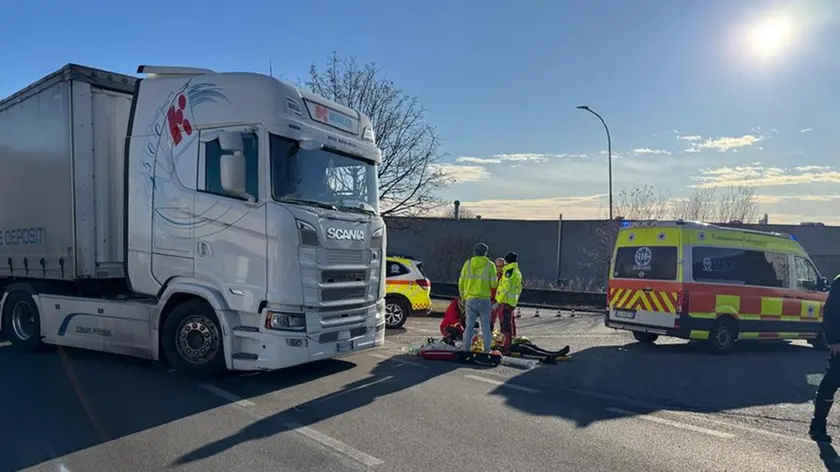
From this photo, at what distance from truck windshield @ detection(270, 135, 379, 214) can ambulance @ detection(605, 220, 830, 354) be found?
19.2 ft

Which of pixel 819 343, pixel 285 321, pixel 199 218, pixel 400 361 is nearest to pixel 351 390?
pixel 285 321

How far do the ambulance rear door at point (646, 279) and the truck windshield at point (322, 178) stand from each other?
5.80m

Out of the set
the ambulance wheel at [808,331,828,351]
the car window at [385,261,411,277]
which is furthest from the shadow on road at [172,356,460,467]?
the ambulance wheel at [808,331,828,351]

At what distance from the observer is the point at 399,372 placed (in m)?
8.75

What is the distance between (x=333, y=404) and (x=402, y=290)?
6937 millimetres

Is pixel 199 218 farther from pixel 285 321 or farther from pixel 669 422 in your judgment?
pixel 669 422

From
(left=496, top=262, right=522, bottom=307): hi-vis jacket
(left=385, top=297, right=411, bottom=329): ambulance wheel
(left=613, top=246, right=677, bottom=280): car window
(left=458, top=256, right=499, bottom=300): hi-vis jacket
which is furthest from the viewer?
(left=385, top=297, right=411, bottom=329): ambulance wheel

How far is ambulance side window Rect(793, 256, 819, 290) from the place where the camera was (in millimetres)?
13166

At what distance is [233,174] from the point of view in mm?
7043

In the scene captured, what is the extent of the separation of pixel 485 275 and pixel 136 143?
5.26 metres

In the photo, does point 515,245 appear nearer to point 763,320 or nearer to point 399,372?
point 763,320

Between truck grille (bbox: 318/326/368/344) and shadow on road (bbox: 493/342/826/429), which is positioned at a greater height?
truck grille (bbox: 318/326/368/344)

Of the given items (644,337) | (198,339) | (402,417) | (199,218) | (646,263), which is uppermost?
(199,218)

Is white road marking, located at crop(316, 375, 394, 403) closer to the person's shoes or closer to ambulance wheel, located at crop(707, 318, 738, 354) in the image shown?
the person's shoes
